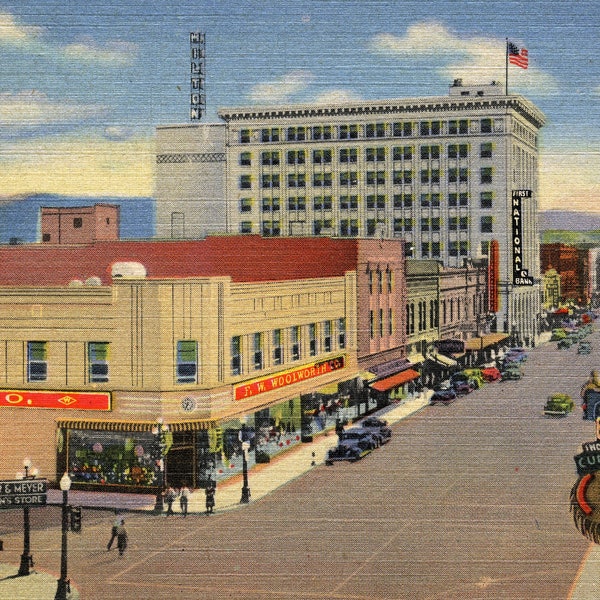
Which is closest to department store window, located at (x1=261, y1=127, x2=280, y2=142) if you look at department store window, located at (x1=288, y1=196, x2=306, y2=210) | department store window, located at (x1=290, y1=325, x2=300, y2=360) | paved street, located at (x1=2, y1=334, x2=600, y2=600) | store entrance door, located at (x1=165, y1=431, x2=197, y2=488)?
department store window, located at (x1=288, y1=196, x2=306, y2=210)

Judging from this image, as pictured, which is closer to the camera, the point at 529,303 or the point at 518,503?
the point at 518,503

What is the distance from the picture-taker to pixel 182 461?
1540 cm

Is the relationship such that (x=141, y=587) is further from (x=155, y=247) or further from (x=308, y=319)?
(x=155, y=247)

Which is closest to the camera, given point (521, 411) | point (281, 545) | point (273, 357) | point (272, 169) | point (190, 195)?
point (190, 195)

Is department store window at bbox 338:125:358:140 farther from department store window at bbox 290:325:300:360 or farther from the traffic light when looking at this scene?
the traffic light

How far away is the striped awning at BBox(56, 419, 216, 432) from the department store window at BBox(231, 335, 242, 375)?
0.80 metres

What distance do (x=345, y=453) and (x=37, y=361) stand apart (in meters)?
5.64

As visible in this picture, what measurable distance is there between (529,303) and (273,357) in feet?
14.0

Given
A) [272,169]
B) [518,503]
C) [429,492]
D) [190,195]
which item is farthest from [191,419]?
[272,169]

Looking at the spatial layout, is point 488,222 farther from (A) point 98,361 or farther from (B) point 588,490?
(B) point 588,490

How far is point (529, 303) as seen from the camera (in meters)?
14.7

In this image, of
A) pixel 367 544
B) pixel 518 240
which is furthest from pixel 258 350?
pixel 518 240

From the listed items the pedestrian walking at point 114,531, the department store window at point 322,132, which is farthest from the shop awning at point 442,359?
the pedestrian walking at point 114,531

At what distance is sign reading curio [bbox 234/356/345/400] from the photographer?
41.2 ft
